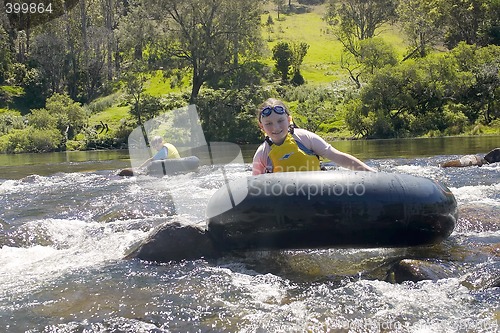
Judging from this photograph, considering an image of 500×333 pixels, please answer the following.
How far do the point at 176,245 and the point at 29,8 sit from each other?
4820cm

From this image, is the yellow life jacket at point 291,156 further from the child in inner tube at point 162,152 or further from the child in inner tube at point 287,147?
the child in inner tube at point 162,152

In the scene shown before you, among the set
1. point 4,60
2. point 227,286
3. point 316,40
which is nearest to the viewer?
point 227,286

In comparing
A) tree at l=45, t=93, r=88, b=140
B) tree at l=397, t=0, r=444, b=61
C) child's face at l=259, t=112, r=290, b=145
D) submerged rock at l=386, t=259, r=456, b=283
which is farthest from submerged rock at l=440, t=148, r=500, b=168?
tree at l=397, t=0, r=444, b=61

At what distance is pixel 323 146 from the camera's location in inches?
273

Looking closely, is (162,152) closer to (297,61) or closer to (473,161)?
(473,161)

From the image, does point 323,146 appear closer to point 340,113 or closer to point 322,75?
point 340,113

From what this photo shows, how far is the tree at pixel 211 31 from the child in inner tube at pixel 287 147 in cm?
3130

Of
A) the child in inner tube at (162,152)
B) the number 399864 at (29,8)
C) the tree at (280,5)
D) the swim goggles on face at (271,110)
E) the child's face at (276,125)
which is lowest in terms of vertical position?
the child in inner tube at (162,152)

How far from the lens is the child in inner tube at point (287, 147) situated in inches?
268

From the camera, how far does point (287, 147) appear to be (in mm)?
6969

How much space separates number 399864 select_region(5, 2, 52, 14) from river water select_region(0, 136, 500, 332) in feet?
147

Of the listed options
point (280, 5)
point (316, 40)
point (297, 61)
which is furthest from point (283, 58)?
point (280, 5)

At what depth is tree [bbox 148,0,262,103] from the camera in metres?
37.2

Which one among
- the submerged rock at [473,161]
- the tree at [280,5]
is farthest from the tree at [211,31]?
the tree at [280,5]
